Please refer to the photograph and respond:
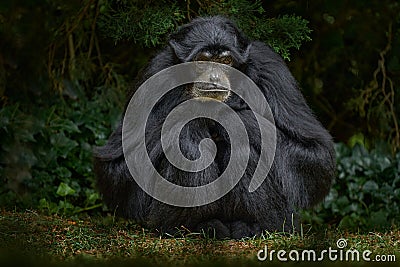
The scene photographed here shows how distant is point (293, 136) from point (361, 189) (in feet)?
11.6

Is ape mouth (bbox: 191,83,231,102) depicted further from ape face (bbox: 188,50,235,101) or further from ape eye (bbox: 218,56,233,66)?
ape eye (bbox: 218,56,233,66)

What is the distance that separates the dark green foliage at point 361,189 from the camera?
29.7ft

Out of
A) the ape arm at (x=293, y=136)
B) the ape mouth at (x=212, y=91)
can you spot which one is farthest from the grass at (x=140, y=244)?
the ape mouth at (x=212, y=91)

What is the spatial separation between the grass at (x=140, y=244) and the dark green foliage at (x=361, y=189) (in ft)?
9.53

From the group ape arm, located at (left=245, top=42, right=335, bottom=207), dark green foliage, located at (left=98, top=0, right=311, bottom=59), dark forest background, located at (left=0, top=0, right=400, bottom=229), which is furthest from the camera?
dark forest background, located at (left=0, top=0, right=400, bottom=229)

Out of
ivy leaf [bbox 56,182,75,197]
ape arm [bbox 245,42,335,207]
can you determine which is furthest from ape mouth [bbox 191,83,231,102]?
ivy leaf [bbox 56,182,75,197]

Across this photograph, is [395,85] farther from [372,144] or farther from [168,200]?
[168,200]

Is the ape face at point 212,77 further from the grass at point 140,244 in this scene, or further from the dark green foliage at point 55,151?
the dark green foliage at point 55,151

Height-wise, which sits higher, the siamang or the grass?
the siamang

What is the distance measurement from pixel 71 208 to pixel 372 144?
4.22 m

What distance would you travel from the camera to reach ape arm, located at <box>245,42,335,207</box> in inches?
236

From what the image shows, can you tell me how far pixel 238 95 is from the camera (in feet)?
19.5

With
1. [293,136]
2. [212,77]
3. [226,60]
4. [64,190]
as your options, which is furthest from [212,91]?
[64,190]

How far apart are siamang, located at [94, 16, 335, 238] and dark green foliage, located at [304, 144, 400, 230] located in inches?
118
